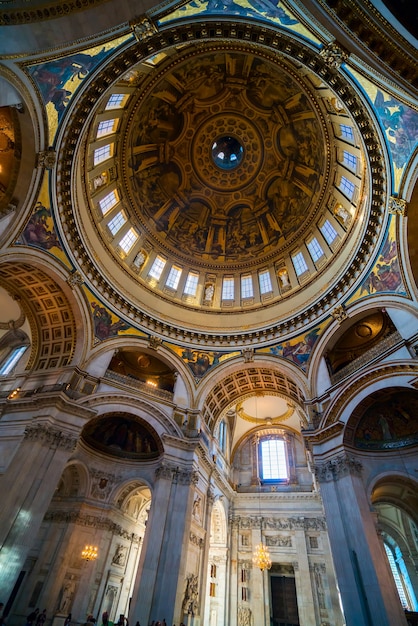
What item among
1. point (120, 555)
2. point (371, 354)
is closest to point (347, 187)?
point (371, 354)

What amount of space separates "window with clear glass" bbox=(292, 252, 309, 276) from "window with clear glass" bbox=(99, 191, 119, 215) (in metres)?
13.6

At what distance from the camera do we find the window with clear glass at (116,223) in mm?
21562

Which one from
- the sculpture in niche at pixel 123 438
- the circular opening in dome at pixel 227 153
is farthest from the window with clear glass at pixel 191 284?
the sculpture in niche at pixel 123 438

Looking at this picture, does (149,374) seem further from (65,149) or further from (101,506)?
(65,149)

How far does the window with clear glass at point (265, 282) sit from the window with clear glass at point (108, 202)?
12.1 m

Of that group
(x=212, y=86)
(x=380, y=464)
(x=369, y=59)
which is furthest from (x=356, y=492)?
(x=212, y=86)

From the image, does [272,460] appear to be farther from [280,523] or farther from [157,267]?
[157,267]

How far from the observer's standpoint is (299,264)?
75.7ft

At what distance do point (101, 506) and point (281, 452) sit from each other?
56.1 feet

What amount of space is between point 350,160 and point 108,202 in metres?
15.5

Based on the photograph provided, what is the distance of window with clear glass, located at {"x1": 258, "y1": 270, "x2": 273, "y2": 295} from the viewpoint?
2380cm

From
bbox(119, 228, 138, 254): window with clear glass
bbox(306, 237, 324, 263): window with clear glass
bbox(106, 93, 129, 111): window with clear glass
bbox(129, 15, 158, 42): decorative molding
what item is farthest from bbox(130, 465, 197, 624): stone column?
bbox(106, 93, 129, 111): window with clear glass

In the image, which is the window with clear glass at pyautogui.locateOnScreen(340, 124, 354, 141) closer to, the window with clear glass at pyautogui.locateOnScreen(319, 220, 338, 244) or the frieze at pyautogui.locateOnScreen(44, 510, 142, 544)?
the window with clear glass at pyautogui.locateOnScreen(319, 220, 338, 244)

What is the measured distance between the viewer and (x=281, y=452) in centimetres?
2875
